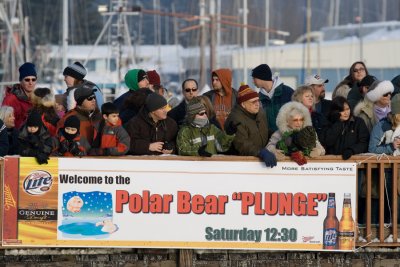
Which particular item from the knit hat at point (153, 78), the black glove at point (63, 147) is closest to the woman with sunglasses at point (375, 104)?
the knit hat at point (153, 78)

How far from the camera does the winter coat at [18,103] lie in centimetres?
1555

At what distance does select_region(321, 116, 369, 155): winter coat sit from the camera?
46.3ft

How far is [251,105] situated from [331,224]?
5.07 feet

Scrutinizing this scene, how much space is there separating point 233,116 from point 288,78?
204 feet

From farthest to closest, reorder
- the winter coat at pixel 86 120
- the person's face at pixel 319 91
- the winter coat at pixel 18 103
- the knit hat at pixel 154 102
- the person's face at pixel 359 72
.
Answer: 1. the person's face at pixel 359 72
2. the person's face at pixel 319 91
3. the winter coat at pixel 18 103
4. the winter coat at pixel 86 120
5. the knit hat at pixel 154 102

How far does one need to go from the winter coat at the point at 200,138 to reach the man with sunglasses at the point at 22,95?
2.40 metres

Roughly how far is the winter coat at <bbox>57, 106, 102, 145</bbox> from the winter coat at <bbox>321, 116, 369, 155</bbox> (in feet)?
8.33

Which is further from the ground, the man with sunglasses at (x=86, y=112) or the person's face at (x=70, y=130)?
the man with sunglasses at (x=86, y=112)

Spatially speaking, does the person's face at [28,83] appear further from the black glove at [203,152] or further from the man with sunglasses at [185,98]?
the black glove at [203,152]

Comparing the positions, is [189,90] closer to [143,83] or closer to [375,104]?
[143,83]

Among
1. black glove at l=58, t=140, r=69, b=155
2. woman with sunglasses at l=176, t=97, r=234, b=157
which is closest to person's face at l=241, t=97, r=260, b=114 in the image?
woman with sunglasses at l=176, t=97, r=234, b=157

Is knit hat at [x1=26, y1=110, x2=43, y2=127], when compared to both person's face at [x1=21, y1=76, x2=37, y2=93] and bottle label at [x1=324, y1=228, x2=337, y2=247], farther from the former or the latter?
bottle label at [x1=324, y1=228, x2=337, y2=247]

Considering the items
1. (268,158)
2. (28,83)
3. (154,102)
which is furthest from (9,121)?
(268,158)

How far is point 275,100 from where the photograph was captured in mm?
15570
